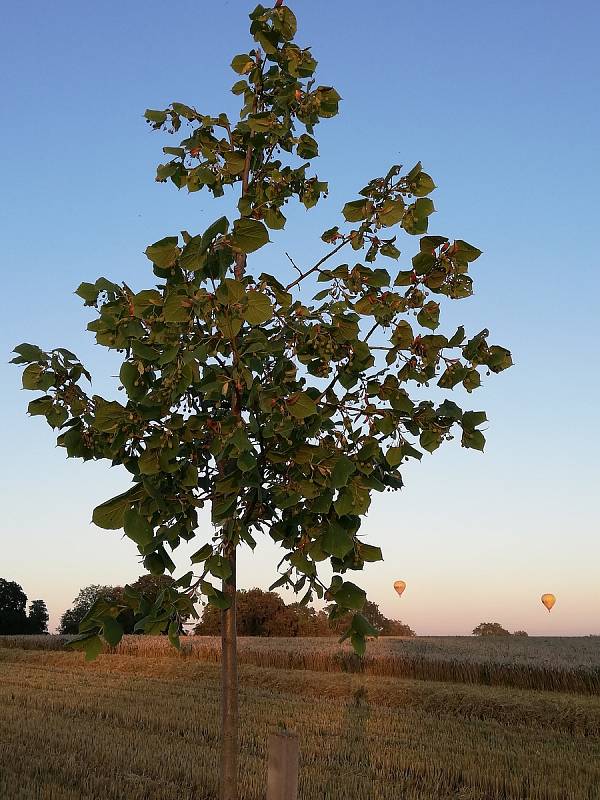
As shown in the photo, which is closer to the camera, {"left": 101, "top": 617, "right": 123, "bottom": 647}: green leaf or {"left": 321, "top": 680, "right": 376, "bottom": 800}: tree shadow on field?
{"left": 101, "top": 617, "right": 123, "bottom": 647}: green leaf

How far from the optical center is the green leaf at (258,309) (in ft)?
11.9

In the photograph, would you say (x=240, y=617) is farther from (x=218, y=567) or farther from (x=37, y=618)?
(x=218, y=567)

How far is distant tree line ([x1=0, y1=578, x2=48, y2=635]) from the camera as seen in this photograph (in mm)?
59438

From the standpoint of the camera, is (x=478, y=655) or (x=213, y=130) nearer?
(x=213, y=130)

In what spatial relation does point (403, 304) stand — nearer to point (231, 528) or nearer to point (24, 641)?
point (231, 528)

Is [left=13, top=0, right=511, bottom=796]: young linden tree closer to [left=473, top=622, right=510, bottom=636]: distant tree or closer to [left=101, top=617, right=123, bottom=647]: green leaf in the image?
[left=101, top=617, right=123, bottom=647]: green leaf

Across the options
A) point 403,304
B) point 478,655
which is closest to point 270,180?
point 403,304

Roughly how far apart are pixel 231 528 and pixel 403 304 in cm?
166

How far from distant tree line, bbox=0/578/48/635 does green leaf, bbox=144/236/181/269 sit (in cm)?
6202

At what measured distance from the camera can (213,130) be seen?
514cm

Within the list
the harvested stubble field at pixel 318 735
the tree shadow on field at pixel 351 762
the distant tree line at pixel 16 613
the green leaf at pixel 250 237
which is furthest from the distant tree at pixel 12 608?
the green leaf at pixel 250 237

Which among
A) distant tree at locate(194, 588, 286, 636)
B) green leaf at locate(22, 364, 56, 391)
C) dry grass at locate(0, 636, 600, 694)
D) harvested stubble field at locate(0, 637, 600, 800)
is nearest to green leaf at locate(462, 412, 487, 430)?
green leaf at locate(22, 364, 56, 391)

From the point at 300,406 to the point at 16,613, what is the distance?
62.9 metres

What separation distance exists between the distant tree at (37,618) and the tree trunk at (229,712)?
6123 centimetres
